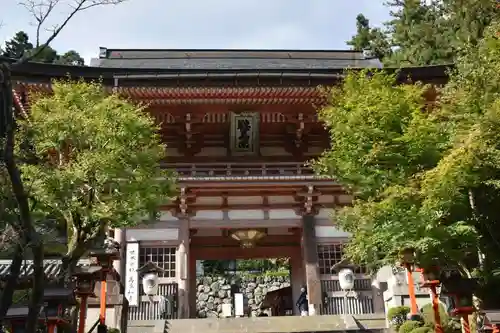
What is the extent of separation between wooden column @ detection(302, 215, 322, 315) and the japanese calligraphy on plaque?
295cm

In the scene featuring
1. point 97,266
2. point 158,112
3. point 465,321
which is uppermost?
point 158,112

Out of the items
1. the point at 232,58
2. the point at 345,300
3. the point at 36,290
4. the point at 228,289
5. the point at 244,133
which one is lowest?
the point at 36,290

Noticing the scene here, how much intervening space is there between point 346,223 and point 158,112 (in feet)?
27.5

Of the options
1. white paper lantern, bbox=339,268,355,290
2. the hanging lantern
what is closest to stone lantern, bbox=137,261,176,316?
the hanging lantern

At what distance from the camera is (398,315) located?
12.7 metres

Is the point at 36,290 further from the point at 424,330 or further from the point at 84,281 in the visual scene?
the point at 424,330

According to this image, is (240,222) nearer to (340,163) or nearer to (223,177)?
(223,177)

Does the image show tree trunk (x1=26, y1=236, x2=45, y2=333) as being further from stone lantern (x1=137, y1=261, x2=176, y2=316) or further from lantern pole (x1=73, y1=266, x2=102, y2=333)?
stone lantern (x1=137, y1=261, x2=176, y2=316)

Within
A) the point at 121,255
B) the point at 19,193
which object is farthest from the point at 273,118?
the point at 19,193

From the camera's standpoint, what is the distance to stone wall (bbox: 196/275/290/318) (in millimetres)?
33688

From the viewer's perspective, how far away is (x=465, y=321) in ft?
29.7

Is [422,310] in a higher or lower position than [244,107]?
lower

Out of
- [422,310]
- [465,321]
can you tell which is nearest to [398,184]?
[465,321]

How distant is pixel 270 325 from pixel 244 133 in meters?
6.46
